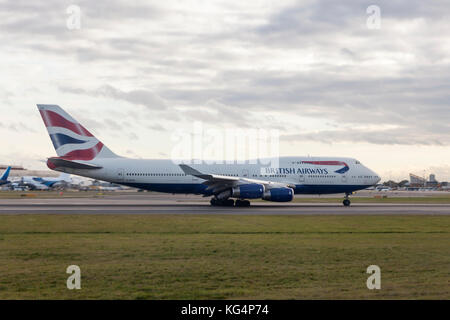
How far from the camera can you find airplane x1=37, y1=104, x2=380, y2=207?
42188 mm

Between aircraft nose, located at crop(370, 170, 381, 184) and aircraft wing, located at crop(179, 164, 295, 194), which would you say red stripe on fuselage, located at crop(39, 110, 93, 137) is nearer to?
aircraft wing, located at crop(179, 164, 295, 194)

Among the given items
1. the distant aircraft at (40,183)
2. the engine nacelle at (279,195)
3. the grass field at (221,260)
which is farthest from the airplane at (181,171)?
the distant aircraft at (40,183)

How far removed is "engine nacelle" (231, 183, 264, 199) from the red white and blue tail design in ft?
46.5

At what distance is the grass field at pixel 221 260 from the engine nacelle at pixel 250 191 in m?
15.4

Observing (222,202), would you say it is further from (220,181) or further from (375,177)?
(375,177)

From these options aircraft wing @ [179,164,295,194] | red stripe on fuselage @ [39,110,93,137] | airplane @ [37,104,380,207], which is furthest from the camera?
red stripe on fuselage @ [39,110,93,137]

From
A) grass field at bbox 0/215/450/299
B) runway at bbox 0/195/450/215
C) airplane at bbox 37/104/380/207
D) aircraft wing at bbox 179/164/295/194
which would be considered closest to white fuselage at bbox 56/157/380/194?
airplane at bbox 37/104/380/207

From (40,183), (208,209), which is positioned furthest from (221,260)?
(40,183)

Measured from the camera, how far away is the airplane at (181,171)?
1661 inches

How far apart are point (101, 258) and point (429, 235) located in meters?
13.7

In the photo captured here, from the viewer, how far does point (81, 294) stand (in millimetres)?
9508

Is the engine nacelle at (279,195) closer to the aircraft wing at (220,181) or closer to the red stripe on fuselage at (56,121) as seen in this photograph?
the aircraft wing at (220,181)
